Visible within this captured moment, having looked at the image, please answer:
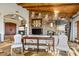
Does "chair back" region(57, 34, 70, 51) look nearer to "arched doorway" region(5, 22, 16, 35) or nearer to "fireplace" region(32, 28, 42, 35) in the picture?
"fireplace" region(32, 28, 42, 35)

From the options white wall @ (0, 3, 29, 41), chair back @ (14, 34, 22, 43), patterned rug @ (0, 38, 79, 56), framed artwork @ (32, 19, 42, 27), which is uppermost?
white wall @ (0, 3, 29, 41)

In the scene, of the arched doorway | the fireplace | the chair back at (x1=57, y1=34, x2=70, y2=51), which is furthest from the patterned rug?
the fireplace

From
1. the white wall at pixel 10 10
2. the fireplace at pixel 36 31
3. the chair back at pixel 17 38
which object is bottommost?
the chair back at pixel 17 38

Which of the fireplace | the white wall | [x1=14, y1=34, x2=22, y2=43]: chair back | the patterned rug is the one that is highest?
the white wall

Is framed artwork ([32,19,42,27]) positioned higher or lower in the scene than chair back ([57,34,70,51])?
higher

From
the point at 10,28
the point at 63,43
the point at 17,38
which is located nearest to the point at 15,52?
the point at 17,38

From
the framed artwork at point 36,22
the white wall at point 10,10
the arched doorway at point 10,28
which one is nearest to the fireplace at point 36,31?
the framed artwork at point 36,22

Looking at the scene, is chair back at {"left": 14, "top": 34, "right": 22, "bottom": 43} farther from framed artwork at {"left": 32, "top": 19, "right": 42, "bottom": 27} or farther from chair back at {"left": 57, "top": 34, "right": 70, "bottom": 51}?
chair back at {"left": 57, "top": 34, "right": 70, "bottom": 51}

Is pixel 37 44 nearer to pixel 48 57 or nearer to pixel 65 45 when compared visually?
pixel 48 57

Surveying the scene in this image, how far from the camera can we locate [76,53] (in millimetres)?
3373

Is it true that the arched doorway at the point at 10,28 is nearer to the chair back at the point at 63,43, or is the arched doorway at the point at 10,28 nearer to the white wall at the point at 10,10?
the white wall at the point at 10,10

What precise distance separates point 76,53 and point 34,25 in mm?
1165

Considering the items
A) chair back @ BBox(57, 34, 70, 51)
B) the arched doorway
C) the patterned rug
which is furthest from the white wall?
chair back @ BBox(57, 34, 70, 51)

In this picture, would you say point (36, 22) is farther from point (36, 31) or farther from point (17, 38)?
point (17, 38)
